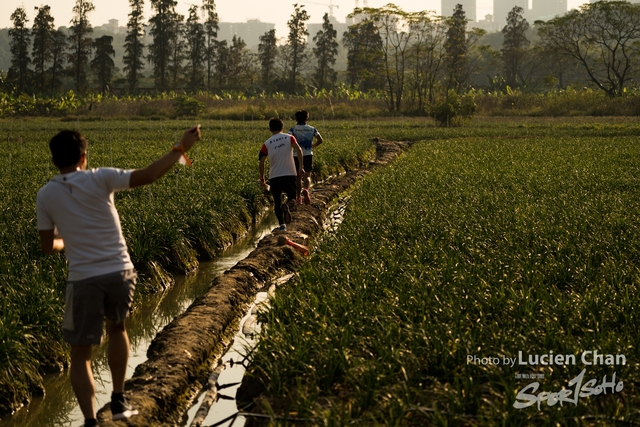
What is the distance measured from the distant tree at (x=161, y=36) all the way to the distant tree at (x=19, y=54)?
10.4m

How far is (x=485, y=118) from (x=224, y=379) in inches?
1880

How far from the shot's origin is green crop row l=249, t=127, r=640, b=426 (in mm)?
4570

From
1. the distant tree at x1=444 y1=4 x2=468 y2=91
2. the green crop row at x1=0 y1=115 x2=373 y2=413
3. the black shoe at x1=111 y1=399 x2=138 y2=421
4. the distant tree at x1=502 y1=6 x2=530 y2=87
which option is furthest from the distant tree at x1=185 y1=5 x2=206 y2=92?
the black shoe at x1=111 y1=399 x2=138 y2=421

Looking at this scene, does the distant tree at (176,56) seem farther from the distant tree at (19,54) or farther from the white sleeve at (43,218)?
the white sleeve at (43,218)

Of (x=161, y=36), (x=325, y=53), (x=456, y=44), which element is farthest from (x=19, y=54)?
(x=456, y=44)

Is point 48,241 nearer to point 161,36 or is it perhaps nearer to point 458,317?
point 458,317

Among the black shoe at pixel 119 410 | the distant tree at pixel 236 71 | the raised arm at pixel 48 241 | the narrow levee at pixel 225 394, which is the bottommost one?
the narrow levee at pixel 225 394

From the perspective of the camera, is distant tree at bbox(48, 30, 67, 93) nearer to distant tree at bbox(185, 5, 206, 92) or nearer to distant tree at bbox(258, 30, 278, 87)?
distant tree at bbox(185, 5, 206, 92)

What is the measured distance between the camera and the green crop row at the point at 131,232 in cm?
616

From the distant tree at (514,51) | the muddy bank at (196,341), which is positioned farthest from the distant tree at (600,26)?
the muddy bank at (196,341)

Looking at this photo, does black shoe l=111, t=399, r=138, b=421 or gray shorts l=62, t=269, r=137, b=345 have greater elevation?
gray shorts l=62, t=269, r=137, b=345

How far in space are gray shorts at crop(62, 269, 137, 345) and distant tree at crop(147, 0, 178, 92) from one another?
69.5 metres

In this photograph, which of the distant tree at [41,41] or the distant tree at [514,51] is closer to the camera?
the distant tree at [41,41]

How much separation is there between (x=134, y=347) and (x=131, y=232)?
2367mm
